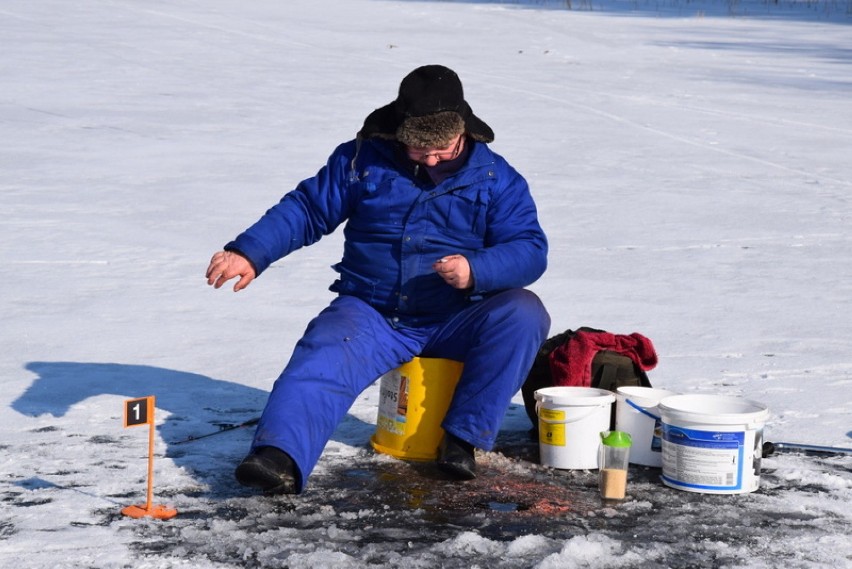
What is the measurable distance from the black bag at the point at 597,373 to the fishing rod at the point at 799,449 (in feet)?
1.46

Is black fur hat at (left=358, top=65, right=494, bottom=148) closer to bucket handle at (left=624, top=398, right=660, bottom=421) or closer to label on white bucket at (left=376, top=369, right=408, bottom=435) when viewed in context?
label on white bucket at (left=376, top=369, right=408, bottom=435)

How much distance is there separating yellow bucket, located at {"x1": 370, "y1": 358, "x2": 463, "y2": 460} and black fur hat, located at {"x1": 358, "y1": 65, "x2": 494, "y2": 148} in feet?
2.30

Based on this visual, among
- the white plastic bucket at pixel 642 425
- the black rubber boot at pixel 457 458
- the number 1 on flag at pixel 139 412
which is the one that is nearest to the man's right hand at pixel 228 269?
the number 1 on flag at pixel 139 412

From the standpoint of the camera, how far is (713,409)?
4141 mm

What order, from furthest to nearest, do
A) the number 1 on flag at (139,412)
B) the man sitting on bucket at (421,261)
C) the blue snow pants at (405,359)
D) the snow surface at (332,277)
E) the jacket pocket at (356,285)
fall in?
the jacket pocket at (356,285), the man sitting on bucket at (421,261), the blue snow pants at (405,359), the number 1 on flag at (139,412), the snow surface at (332,277)

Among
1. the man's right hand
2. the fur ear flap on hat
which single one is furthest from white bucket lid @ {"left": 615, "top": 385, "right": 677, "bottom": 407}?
the man's right hand

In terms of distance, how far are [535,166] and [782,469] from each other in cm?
579

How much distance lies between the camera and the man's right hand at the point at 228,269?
163 inches

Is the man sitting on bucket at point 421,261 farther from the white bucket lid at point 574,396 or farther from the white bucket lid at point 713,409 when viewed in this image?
the white bucket lid at point 713,409

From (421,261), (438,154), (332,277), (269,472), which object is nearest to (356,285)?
(421,261)

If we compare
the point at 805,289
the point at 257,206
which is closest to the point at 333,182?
the point at 805,289

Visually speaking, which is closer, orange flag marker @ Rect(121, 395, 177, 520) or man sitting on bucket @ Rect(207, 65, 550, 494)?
orange flag marker @ Rect(121, 395, 177, 520)

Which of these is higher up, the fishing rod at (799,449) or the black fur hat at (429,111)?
the black fur hat at (429,111)

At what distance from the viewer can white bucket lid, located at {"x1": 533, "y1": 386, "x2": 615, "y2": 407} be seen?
13.8 ft
